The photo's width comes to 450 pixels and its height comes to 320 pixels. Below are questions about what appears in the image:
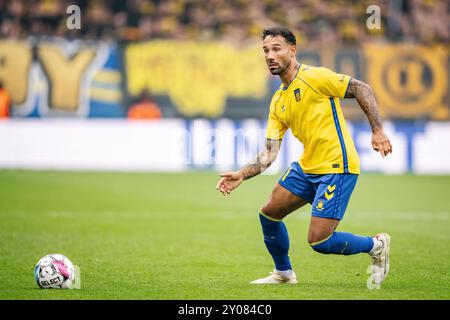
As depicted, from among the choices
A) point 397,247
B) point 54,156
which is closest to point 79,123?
point 54,156

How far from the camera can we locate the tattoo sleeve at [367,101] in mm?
7703

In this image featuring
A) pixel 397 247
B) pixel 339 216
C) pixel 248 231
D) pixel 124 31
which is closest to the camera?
pixel 339 216

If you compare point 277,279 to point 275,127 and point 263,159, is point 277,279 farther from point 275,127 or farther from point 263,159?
Answer: point 275,127

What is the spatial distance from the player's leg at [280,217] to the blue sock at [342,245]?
1.53 feet

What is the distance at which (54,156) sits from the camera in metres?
23.6

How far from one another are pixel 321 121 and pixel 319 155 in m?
0.29

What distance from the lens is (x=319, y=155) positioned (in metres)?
8.05

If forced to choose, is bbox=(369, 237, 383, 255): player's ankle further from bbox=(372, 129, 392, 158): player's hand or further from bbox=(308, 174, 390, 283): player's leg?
bbox=(372, 129, 392, 158): player's hand

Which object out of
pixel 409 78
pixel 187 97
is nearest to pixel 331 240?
pixel 187 97

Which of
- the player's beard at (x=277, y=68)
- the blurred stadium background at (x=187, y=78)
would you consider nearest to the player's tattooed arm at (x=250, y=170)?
the player's beard at (x=277, y=68)

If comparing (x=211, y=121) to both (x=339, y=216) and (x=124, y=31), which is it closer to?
(x=124, y=31)

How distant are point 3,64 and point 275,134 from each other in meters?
17.4

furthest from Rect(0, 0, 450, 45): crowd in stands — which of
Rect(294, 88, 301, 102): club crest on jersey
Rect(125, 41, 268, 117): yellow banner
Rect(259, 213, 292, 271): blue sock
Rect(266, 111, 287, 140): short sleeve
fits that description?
Rect(294, 88, 301, 102): club crest on jersey

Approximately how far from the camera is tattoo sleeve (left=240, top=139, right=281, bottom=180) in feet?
27.2
